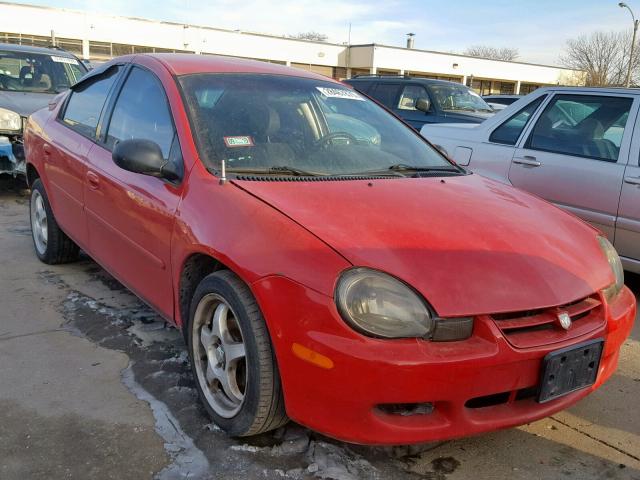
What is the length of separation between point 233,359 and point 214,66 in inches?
68.8

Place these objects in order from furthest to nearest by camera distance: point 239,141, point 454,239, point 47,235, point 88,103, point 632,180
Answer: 1. point 47,235
2. point 632,180
3. point 88,103
4. point 239,141
5. point 454,239

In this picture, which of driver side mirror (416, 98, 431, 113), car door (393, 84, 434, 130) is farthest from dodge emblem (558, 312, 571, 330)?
car door (393, 84, 434, 130)

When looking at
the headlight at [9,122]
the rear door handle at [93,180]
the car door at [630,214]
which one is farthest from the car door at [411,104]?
the rear door handle at [93,180]

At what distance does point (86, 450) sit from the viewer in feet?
7.64

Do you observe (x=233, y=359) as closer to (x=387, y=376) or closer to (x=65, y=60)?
(x=387, y=376)

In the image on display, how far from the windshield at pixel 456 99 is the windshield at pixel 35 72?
534 cm

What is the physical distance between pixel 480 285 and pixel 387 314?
0.37 metres

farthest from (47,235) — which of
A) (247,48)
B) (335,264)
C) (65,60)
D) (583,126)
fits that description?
(247,48)

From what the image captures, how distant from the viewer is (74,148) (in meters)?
3.81

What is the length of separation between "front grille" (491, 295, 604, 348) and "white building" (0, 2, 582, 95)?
3523 centimetres

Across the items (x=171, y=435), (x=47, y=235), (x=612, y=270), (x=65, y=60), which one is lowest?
(x=171, y=435)

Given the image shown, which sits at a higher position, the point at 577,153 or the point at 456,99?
the point at 456,99

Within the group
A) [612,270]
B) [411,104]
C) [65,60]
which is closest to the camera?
[612,270]

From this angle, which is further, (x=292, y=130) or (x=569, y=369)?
(x=292, y=130)
